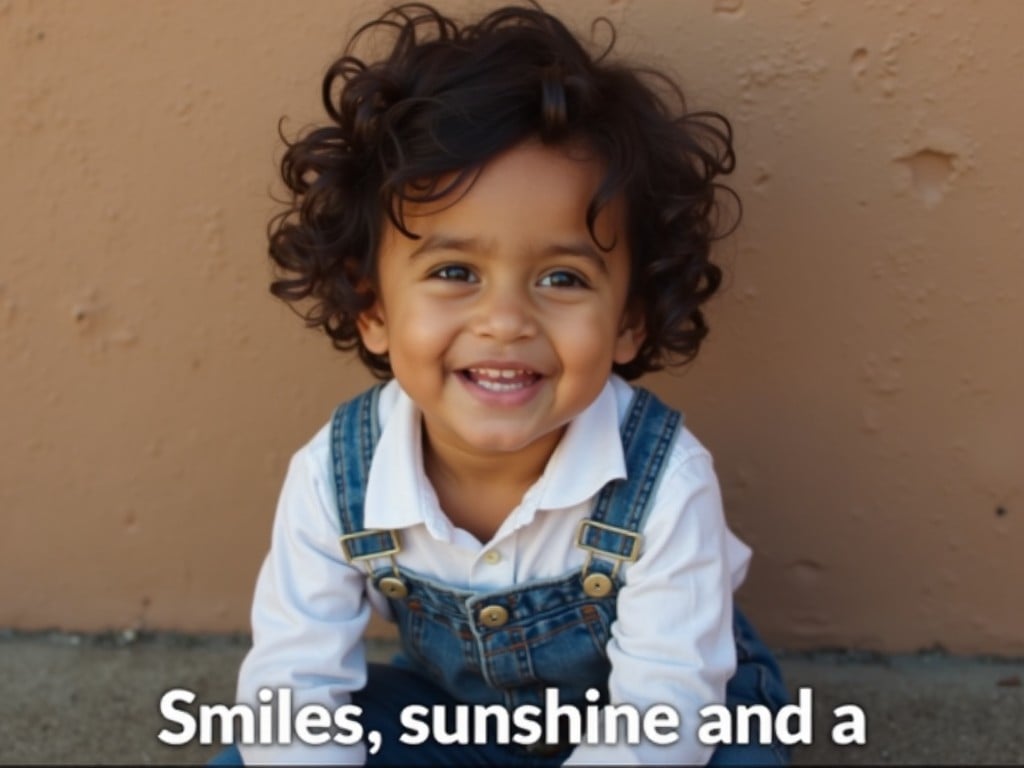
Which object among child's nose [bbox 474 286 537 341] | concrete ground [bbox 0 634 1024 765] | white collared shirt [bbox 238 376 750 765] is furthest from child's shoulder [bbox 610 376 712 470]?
concrete ground [bbox 0 634 1024 765]

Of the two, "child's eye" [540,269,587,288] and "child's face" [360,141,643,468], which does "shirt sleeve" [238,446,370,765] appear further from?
"child's eye" [540,269,587,288]

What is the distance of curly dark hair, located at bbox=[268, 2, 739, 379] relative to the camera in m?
1.49

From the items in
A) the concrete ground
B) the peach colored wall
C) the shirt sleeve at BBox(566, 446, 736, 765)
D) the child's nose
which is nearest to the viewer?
the child's nose

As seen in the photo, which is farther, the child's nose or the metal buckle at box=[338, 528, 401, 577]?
the metal buckle at box=[338, 528, 401, 577]

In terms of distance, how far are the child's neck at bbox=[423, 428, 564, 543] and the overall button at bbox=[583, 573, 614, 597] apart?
0.15m

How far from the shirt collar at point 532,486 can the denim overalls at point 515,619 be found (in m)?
0.02

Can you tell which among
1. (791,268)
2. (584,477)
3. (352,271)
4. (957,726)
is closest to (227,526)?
(352,271)

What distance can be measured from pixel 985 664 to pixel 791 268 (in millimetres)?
730

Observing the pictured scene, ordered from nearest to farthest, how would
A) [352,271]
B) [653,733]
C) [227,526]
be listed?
[653,733] < [352,271] < [227,526]

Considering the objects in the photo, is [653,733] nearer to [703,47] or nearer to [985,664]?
[985,664]

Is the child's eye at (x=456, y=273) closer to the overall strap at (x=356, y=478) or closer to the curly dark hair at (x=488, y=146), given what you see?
the curly dark hair at (x=488, y=146)

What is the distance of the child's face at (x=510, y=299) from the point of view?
4.79 feet

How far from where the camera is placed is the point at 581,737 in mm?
1758

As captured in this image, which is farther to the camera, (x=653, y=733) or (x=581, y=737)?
(x=581, y=737)
